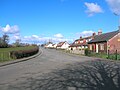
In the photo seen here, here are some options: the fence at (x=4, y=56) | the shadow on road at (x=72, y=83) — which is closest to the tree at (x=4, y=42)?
the fence at (x=4, y=56)

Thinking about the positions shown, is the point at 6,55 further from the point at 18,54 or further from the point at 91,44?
the point at 91,44

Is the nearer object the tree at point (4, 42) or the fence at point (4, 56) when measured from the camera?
the fence at point (4, 56)

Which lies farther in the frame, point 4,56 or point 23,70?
point 4,56

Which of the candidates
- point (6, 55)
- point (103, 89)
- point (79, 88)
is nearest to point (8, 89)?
point (79, 88)

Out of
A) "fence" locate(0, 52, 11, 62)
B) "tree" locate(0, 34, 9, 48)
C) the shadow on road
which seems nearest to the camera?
the shadow on road

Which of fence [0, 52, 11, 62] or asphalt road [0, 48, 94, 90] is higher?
fence [0, 52, 11, 62]

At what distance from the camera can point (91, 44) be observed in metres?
64.6

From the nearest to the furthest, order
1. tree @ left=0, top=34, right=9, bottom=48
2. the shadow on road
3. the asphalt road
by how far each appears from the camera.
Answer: the shadow on road < the asphalt road < tree @ left=0, top=34, right=9, bottom=48

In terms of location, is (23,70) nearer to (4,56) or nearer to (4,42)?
(4,56)

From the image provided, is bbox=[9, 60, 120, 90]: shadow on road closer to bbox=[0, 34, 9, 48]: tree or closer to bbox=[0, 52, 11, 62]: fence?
bbox=[0, 52, 11, 62]: fence

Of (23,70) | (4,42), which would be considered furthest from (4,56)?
(4,42)

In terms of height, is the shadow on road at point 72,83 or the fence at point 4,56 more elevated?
the fence at point 4,56

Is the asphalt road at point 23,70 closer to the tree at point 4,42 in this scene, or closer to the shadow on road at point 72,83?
the shadow on road at point 72,83

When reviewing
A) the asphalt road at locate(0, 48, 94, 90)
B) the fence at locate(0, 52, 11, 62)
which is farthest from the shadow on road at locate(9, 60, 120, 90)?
the fence at locate(0, 52, 11, 62)
